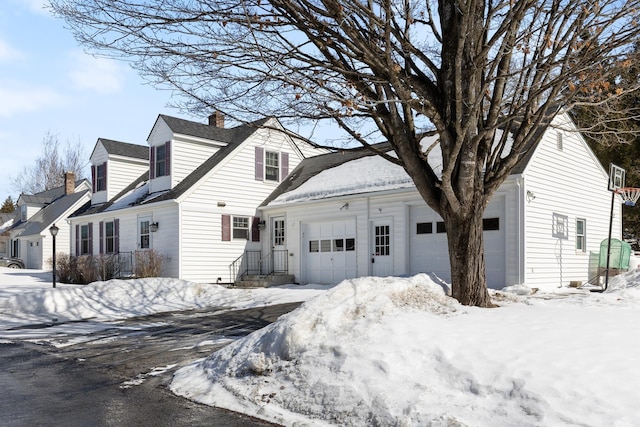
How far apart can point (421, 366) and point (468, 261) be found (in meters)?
3.31

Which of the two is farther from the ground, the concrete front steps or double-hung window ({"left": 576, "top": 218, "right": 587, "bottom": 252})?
double-hung window ({"left": 576, "top": 218, "right": 587, "bottom": 252})

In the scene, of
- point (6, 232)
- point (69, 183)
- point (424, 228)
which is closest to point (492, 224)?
point (424, 228)

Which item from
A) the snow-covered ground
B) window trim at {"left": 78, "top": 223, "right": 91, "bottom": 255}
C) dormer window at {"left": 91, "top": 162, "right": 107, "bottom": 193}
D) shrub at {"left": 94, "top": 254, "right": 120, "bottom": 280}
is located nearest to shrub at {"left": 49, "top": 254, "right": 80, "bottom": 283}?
shrub at {"left": 94, "top": 254, "right": 120, "bottom": 280}

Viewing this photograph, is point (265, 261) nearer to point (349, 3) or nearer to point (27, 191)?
point (349, 3)

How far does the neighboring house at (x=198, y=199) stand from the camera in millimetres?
20156

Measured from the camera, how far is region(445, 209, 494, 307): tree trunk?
26.8ft

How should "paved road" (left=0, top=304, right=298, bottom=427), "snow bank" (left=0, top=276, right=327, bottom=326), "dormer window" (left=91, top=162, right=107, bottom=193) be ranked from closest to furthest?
"paved road" (left=0, top=304, right=298, bottom=427) < "snow bank" (left=0, top=276, right=327, bottom=326) < "dormer window" (left=91, top=162, right=107, bottom=193)

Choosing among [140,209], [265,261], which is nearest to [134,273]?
[140,209]

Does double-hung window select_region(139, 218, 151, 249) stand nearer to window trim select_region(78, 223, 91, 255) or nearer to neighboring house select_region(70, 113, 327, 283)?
neighboring house select_region(70, 113, 327, 283)

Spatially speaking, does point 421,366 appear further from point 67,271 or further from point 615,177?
point 67,271

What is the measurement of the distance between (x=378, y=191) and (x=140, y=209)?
994 centimetres

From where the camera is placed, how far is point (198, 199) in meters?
20.3

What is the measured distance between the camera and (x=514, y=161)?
8.56m

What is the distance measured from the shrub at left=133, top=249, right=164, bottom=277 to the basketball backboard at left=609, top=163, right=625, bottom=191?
14.6 m
